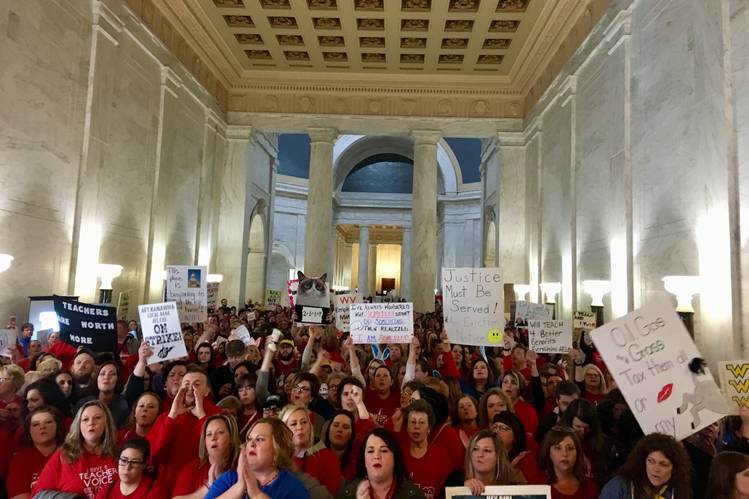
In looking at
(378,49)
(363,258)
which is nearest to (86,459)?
(378,49)

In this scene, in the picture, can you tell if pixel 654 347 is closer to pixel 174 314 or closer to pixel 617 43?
pixel 174 314

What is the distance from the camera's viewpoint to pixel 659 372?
444 centimetres

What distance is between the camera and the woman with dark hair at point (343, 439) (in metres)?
4.49

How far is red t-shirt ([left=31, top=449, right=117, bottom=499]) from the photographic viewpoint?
380cm

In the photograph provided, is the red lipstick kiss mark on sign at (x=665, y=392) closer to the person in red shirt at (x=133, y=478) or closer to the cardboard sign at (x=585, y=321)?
the person in red shirt at (x=133, y=478)

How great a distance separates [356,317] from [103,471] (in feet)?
14.4

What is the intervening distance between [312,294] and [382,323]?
2.77 meters

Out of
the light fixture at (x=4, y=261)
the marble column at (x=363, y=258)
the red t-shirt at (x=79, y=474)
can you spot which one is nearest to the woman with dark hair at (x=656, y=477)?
the red t-shirt at (x=79, y=474)

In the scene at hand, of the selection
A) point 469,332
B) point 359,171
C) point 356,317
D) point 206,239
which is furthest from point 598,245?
point 359,171

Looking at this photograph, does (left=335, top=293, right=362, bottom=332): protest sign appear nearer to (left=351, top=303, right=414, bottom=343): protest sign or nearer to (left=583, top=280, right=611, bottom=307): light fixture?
(left=351, top=303, right=414, bottom=343): protest sign

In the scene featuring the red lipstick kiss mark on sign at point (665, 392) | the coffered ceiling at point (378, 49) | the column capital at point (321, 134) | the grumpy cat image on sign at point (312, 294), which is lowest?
the red lipstick kiss mark on sign at point (665, 392)

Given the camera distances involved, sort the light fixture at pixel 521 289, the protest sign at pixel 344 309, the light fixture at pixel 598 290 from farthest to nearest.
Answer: the light fixture at pixel 521 289
the light fixture at pixel 598 290
the protest sign at pixel 344 309

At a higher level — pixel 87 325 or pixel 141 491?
pixel 87 325

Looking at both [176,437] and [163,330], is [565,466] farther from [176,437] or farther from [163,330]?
[163,330]
